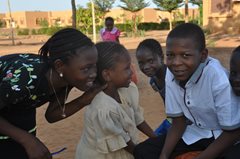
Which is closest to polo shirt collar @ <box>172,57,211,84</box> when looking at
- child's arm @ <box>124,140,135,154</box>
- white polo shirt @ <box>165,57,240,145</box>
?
white polo shirt @ <box>165,57,240,145</box>

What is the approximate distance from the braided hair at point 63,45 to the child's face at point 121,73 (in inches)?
13.1

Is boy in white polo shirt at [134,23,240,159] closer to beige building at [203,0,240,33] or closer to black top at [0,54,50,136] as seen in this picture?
black top at [0,54,50,136]

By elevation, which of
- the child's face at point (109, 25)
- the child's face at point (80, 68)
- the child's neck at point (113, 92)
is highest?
the child's face at point (109, 25)

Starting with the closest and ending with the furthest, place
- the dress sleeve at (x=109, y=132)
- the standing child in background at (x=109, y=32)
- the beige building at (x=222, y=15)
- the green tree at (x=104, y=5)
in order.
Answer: the dress sleeve at (x=109, y=132) < the standing child in background at (x=109, y=32) < the beige building at (x=222, y=15) < the green tree at (x=104, y=5)

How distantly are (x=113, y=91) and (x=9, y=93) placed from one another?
80 centimetres

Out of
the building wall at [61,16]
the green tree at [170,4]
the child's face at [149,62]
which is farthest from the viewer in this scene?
the building wall at [61,16]

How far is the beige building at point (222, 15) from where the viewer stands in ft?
66.1

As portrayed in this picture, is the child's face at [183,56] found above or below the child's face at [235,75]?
above

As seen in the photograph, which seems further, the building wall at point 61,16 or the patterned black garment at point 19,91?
the building wall at point 61,16

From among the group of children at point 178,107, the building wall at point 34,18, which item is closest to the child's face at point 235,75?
the group of children at point 178,107

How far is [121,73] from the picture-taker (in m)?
2.27

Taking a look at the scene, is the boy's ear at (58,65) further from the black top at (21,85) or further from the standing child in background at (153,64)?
the standing child in background at (153,64)

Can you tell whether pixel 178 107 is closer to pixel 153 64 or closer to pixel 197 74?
pixel 197 74

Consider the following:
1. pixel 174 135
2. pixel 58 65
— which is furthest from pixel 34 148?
pixel 174 135
